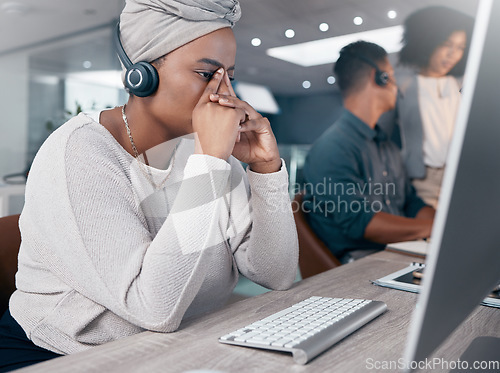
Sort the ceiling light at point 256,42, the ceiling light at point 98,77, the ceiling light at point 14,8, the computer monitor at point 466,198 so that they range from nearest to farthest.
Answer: the computer monitor at point 466,198
the ceiling light at point 256,42
the ceiling light at point 14,8
the ceiling light at point 98,77

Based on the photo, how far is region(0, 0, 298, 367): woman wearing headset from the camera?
70 centimetres

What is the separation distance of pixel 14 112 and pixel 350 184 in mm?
2532

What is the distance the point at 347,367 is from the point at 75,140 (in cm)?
58

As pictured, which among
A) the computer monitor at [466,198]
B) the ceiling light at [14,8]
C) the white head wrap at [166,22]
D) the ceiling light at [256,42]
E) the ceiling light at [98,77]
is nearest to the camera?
the computer monitor at [466,198]

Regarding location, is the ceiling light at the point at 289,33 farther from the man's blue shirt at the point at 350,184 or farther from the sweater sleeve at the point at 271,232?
the sweater sleeve at the point at 271,232

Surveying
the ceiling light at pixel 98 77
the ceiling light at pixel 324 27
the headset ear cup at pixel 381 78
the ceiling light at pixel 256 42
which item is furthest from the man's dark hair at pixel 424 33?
the ceiling light at pixel 98 77

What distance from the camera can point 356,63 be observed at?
2.32 meters

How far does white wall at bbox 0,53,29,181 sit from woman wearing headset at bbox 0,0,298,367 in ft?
8.48

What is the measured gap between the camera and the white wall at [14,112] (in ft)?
10.3

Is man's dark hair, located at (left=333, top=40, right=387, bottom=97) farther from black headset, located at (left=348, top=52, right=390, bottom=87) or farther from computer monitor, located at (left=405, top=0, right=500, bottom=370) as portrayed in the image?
computer monitor, located at (left=405, top=0, right=500, bottom=370)

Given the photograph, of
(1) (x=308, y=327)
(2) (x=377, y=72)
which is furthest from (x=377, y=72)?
(1) (x=308, y=327)

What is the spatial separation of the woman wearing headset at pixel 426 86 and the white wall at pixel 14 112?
8.47 feet

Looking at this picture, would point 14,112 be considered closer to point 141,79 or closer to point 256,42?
point 256,42

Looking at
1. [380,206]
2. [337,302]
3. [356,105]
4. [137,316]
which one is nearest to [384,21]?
[356,105]
